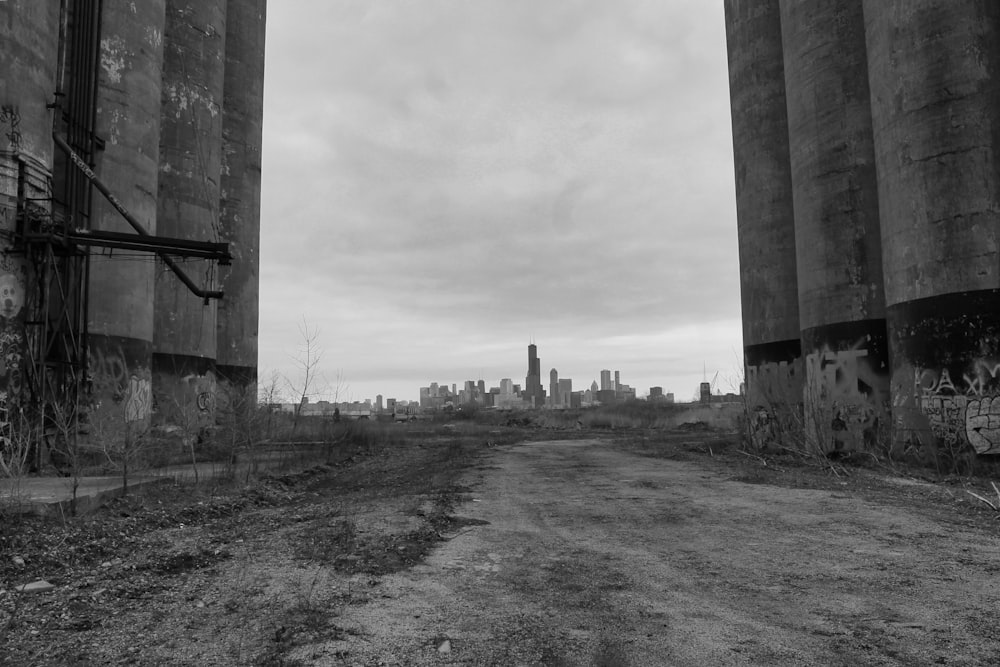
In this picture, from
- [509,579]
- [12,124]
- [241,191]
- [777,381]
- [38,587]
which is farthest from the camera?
[241,191]

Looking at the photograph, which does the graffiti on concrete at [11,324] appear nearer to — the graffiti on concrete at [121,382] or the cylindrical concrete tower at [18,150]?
the cylindrical concrete tower at [18,150]

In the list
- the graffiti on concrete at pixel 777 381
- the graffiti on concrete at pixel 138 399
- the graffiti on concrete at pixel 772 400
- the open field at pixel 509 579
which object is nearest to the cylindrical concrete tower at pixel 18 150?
the graffiti on concrete at pixel 138 399

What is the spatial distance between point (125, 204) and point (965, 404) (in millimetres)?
20496

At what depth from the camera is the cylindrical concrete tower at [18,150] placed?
1228 centimetres

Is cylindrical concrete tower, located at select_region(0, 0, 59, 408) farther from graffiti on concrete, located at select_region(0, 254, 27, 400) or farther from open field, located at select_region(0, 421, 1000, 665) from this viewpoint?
open field, located at select_region(0, 421, 1000, 665)

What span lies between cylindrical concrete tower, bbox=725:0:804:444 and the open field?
39.7 ft

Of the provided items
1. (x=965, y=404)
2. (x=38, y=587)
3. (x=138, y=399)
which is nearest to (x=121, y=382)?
(x=138, y=399)

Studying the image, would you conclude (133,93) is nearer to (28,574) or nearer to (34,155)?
(34,155)

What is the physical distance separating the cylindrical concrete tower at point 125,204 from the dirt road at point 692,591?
11.7m

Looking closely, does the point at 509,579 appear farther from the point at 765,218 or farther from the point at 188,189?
the point at 765,218

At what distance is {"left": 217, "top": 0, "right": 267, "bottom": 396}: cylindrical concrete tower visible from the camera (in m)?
27.3

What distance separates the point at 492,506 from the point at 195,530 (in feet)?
13.7

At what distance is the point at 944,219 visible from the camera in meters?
14.6

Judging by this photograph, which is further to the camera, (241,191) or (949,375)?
(241,191)
